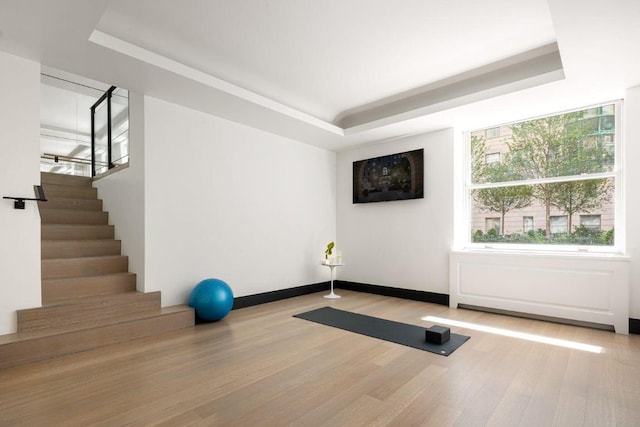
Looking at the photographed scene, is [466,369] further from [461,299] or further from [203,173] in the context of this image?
[203,173]

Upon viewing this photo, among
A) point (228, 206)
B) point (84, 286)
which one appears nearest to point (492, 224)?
point (228, 206)

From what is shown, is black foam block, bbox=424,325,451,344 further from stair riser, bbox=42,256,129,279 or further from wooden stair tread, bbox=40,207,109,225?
wooden stair tread, bbox=40,207,109,225

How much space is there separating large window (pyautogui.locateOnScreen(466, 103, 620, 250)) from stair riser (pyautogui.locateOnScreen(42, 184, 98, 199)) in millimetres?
5727

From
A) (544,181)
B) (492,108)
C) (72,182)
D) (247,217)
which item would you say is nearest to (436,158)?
(492,108)

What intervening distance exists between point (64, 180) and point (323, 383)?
16.5 ft

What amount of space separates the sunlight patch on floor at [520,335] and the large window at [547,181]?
1.39 meters

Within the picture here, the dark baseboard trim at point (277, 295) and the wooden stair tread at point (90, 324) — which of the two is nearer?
the wooden stair tread at point (90, 324)

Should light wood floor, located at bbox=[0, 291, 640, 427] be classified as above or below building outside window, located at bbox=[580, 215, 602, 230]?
below

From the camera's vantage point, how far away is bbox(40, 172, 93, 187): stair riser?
192 inches

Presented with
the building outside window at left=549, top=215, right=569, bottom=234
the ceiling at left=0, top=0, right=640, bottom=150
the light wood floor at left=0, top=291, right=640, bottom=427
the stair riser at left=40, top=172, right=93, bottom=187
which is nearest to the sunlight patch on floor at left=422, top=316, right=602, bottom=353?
the light wood floor at left=0, top=291, right=640, bottom=427

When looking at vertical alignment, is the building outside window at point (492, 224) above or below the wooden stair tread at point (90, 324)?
above

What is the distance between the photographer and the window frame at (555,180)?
376 centimetres

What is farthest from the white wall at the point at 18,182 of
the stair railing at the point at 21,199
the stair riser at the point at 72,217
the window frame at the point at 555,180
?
the window frame at the point at 555,180

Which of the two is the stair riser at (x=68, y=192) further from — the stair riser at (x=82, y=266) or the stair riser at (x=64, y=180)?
the stair riser at (x=82, y=266)
